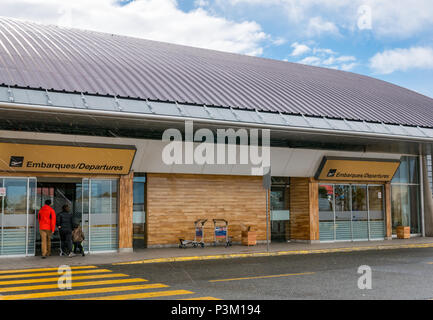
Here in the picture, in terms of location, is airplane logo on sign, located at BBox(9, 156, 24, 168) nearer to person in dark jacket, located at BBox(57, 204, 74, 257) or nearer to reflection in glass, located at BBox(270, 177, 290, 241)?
person in dark jacket, located at BBox(57, 204, 74, 257)

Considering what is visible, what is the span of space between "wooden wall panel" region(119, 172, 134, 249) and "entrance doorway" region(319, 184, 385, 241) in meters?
9.22

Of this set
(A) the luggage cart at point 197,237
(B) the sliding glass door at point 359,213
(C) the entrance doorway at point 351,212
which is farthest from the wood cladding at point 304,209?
(A) the luggage cart at point 197,237

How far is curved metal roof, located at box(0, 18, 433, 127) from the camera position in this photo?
17500 millimetres

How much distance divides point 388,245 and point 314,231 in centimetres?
321

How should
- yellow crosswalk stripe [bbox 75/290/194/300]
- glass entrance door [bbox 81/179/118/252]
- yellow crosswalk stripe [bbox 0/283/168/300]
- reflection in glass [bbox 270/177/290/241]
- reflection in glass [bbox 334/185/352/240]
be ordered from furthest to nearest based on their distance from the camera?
1. reflection in glass [bbox 334/185/352/240]
2. reflection in glass [bbox 270/177/290/241]
3. glass entrance door [bbox 81/179/118/252]
4. yellow crosswalk stripe [bbox 0/283/168/300]
5. yellow crosswalk stripe [bbox 75/290/194/300]

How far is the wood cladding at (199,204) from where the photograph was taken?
20000 millimetres

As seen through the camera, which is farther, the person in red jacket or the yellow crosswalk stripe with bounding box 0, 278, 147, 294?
the person in red jacket

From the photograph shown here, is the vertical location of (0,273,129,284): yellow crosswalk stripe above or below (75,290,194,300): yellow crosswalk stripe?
below

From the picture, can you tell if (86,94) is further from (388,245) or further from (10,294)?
(388,245)

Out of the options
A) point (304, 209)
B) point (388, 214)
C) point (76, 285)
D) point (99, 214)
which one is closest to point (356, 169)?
point (304, 209)

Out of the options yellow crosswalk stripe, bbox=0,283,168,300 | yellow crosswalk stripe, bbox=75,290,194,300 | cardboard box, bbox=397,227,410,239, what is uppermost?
cardboard box, bbox=397,227,410,239

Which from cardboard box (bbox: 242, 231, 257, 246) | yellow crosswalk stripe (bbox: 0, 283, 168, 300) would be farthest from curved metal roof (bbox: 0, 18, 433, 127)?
yellow crosswalk stripe (bbox: 0, 283, 168, 300)

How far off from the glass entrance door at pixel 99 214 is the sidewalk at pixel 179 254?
2.27 ft

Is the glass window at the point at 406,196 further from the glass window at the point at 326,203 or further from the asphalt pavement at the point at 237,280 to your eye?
the asphalt pavement at the point at 237,280
